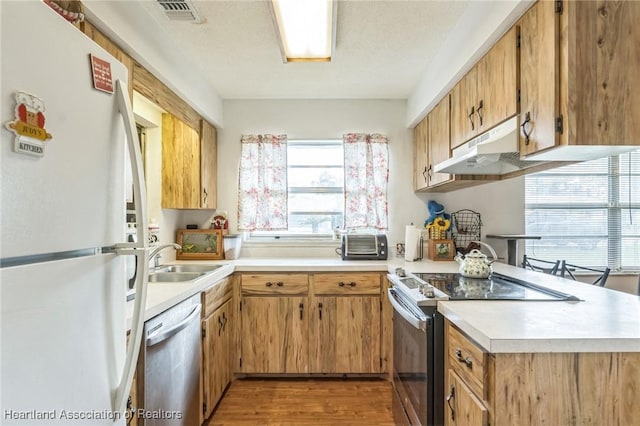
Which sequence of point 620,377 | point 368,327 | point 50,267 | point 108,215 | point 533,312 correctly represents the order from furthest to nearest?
point 368,327 < point 533,312 < point 620,377 < point 108,215 < point 50,267

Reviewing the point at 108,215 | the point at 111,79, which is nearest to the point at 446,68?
the point at 111,79

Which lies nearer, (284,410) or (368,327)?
(284,410)

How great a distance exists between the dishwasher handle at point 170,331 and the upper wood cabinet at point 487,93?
1831mm

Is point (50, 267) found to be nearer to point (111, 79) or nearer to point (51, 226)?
point (51, 226)

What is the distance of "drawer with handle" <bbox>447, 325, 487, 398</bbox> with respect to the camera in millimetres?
1028

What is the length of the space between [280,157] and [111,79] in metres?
2.22

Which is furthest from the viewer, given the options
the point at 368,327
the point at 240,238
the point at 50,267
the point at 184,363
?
the point at 240,238

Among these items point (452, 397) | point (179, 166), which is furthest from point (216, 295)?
point (452, 397)

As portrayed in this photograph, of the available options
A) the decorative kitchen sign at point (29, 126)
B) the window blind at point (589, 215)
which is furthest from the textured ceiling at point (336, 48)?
the window blind at point (589, 215)

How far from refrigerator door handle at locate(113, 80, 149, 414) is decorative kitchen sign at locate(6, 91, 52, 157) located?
231 mm

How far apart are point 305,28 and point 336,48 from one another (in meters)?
0.38

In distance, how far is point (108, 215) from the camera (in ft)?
2.66

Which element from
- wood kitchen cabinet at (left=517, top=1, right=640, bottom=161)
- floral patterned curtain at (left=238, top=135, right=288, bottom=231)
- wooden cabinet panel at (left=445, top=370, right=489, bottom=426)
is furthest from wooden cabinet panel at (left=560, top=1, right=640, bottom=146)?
floral patterned curtain at (left=238, top=135, right=288, bottom=231)

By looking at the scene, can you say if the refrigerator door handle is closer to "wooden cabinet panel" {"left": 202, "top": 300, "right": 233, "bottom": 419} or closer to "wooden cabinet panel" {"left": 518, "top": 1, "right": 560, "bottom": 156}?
"wooden cabinet panel" {"left": 202, "top": 300, "right": 233, "bottom": 419}
